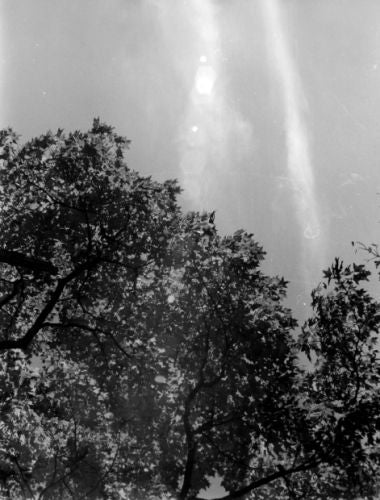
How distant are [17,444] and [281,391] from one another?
10.1 metres

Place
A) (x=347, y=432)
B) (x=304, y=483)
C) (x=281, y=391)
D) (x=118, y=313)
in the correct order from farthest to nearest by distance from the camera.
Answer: (x=118, y=313)
(x=304, y=483)
(x=281, y=391)
(x=347, y=432)

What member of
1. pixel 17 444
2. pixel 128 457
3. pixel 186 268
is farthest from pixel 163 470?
pixel 186 268

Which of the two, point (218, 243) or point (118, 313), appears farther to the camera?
point (118, 313)

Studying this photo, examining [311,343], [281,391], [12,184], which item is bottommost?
[281,391]

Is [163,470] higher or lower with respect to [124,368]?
lower

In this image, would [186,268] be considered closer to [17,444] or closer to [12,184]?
[12,184]

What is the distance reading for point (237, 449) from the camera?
12.9 metres

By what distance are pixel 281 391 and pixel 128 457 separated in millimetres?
6614

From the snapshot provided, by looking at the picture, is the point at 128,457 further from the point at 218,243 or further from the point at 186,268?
the point at 218,243

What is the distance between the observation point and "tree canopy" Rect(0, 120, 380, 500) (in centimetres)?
1192

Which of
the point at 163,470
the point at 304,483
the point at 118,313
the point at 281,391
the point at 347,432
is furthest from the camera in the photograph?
the point at 118,313

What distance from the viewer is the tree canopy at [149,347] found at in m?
11.9

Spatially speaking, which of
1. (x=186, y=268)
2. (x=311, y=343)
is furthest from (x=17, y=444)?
(x=311, y=343)

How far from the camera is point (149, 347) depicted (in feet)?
48.9
